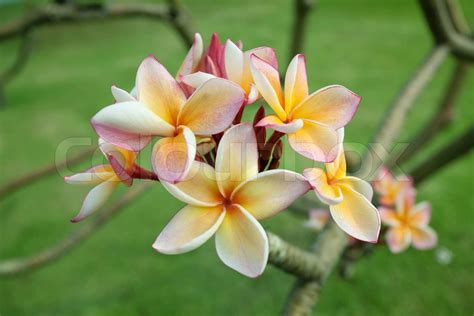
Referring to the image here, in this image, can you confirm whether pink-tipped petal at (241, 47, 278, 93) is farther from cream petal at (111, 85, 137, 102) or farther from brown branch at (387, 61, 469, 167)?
brown branch at (387, 61, 469, 167)

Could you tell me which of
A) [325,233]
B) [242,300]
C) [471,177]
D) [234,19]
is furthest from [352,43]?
[325,233]

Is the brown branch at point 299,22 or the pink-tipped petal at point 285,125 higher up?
the pink-tipped petal at point 285,125

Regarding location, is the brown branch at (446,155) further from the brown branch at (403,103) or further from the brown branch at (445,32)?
the brown branch at (445,32)

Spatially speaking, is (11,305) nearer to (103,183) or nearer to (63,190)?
(63,190)

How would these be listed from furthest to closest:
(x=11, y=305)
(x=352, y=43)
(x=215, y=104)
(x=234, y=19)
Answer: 1. (x=234, y=19)
2. (x=352, y=43)
3. (x=11, y=305)
4. (x=215, y=104)

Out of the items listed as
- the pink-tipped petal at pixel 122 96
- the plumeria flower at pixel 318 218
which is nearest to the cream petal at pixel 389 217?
the plumeria flower at pixel 318 218

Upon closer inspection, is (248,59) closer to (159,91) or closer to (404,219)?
(159,91)

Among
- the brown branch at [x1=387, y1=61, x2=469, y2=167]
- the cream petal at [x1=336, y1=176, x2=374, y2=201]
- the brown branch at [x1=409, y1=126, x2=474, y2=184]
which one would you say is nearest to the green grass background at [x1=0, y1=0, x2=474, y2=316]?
the brown branch at [x1=387, y1=61, x2=469, y2=167]
